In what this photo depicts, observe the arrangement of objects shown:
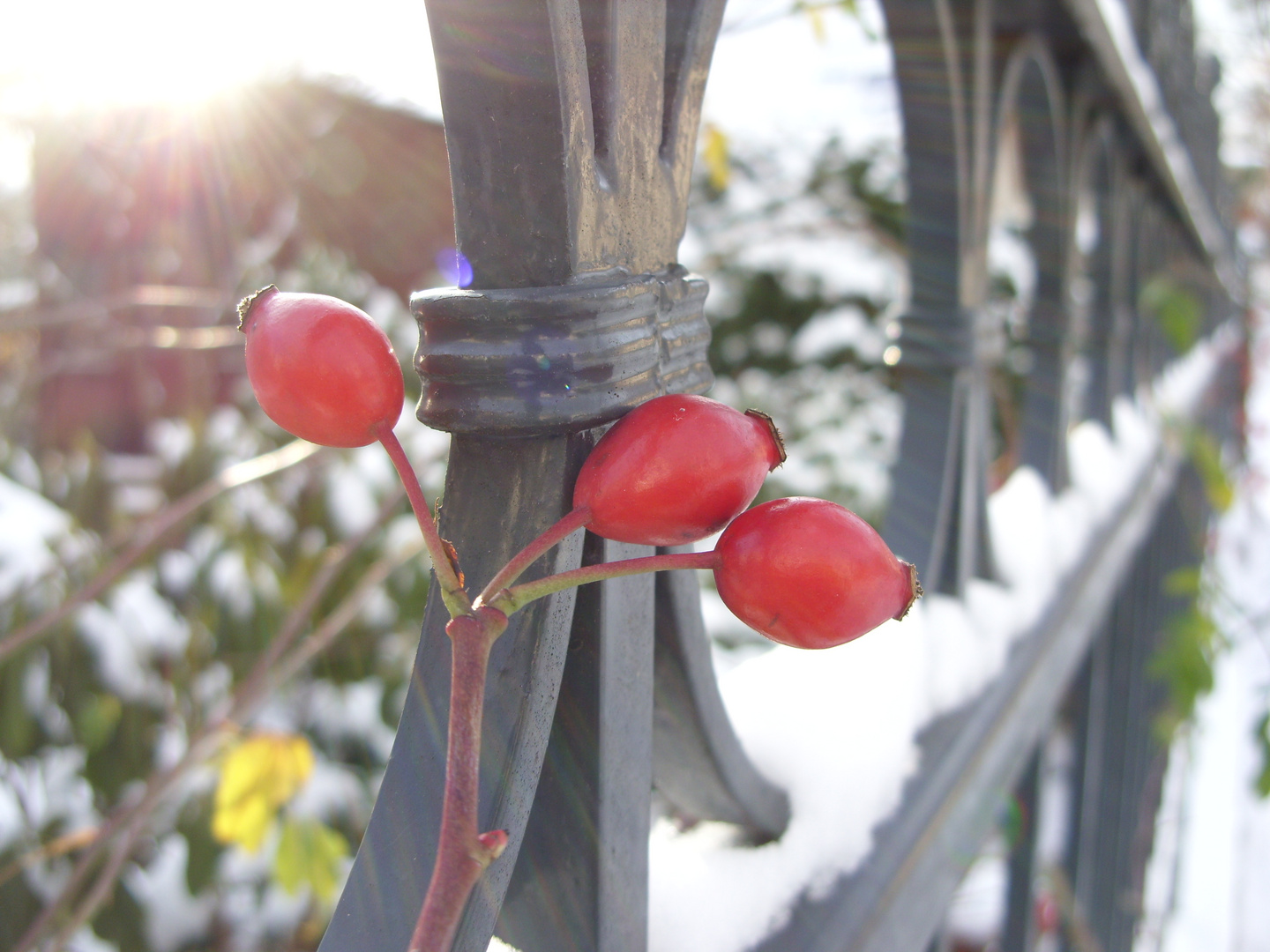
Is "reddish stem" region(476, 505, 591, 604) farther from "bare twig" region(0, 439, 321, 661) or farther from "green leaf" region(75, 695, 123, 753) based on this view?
"green leaf" region(75, 695, 123, 753)

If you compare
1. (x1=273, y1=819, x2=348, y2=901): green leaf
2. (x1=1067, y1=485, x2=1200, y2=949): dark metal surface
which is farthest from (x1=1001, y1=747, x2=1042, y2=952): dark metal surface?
(x1=273, y1=819, x2=348, y2=901): green leaf

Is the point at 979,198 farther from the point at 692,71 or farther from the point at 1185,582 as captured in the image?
the point at 1185,582

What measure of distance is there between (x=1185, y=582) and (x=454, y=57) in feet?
6.18

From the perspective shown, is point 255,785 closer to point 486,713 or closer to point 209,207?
point 486,713

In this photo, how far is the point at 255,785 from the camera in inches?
38.6

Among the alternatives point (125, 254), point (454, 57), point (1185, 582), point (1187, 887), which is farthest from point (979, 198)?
point (125, 254)

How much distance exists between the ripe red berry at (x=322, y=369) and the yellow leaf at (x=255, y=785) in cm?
85

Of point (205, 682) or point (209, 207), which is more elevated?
point (209, 207)

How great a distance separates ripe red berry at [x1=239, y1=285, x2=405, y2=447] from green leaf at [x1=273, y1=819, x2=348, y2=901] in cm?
90

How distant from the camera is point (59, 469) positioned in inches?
59.6

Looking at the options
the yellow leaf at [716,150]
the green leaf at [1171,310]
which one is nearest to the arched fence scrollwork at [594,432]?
the yellow leaf at [716,150]

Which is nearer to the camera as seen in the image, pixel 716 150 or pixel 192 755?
pixel 192 755

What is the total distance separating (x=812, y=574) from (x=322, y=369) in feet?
0.47

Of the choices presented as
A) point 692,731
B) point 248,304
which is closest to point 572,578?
point 248,304
